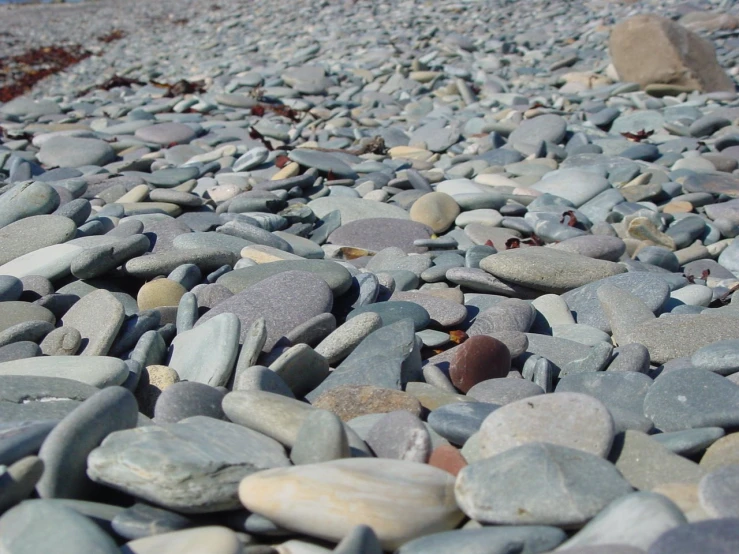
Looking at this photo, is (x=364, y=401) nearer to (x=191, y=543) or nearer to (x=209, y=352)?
(x=209, y=352)

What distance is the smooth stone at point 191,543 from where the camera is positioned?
1.14m

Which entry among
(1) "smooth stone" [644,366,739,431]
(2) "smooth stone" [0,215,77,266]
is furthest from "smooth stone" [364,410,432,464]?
(2) "smooth stone" [0,215,77,266]

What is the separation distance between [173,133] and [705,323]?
428 cm

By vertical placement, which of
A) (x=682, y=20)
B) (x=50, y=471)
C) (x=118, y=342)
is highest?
(x=50, y=471)

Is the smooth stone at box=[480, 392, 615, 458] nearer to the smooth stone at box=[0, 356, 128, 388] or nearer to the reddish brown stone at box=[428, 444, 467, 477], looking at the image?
the reddish brown stone at box=[428, 444, 467, 477]

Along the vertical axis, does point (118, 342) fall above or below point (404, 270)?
above

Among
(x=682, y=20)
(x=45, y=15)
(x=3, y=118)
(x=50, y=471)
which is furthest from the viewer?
(x=45, y=15)

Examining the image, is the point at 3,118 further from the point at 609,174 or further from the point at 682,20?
the point at 682,20

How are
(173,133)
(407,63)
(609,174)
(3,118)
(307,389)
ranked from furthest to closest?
(407,63) → (3,118) → (173,133) → (609,174) → (307,389)

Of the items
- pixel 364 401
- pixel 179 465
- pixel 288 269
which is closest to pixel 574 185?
pixel 288 269

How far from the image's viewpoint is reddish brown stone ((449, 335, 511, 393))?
2.02 metres

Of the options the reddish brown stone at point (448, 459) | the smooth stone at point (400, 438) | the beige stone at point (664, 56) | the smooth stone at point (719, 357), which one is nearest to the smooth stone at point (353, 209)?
the smooth stone at point (719, 357)

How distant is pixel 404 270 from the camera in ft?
9.36

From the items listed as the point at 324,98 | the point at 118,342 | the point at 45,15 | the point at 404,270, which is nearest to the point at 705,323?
the point at 404,270
